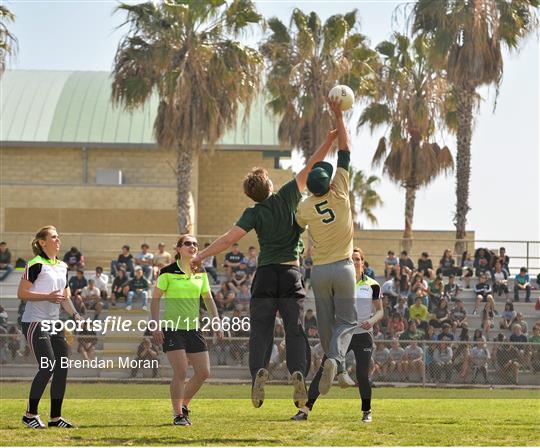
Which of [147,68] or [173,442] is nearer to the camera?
[173,442]

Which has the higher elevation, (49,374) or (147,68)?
(147,68)

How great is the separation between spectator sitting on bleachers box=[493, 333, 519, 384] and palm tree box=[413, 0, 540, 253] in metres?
13.9

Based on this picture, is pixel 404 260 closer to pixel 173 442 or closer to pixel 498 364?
pixel 498 364

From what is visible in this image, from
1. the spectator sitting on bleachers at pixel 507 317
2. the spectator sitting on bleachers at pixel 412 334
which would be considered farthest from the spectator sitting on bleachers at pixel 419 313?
the spectator sitting on bleachers at pixel 507 317

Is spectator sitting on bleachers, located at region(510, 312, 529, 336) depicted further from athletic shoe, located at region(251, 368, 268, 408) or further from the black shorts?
athletic shoe, located at region(251, 368, 268, 408)

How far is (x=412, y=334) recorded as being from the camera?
22328 mm

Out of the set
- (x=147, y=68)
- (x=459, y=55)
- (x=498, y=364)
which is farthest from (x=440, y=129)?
(x=498, y=364)

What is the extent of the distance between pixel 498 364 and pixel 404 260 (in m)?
6.44

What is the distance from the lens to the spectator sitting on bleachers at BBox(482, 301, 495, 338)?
2306 cm

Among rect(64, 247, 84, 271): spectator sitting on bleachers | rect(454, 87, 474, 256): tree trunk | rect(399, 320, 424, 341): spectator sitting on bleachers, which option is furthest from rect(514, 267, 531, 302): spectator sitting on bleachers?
rect(64, 247, 84, 271): spectator sitting on bleachers

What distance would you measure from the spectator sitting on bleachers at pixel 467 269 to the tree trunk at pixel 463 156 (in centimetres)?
537

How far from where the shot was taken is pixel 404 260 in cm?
2769

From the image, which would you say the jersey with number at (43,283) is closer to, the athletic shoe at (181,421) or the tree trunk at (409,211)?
the athletic shoe at (181,421)

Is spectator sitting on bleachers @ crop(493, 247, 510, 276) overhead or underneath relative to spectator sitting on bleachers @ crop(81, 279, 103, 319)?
overhead
